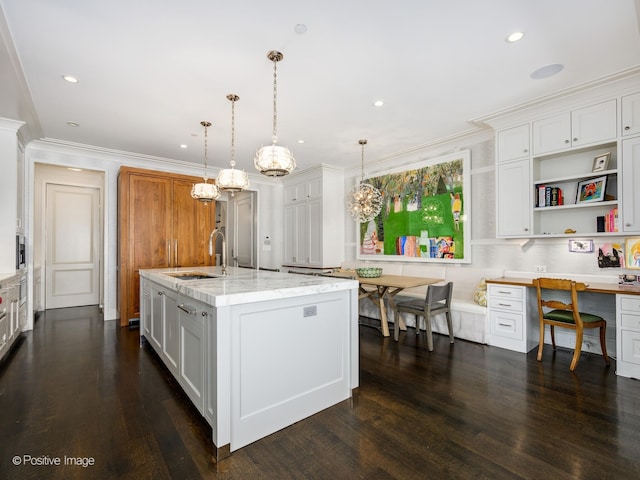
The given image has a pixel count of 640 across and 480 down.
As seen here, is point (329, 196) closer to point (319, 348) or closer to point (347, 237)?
point (347, 237)

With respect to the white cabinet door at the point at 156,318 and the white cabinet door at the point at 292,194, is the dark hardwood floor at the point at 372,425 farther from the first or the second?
the white cabinet door at the point at 292,194

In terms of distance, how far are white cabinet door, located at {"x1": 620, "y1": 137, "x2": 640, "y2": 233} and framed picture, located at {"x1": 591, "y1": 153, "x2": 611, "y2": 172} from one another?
231 millimetres

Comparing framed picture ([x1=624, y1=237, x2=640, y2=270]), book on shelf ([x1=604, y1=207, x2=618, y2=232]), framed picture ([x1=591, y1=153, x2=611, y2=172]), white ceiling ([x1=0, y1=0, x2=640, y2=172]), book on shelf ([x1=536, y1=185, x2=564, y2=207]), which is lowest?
framed picture ([x1=624, y1=237, x2=640, y2=270])

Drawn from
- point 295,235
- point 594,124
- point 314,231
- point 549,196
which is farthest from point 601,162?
point 295,235

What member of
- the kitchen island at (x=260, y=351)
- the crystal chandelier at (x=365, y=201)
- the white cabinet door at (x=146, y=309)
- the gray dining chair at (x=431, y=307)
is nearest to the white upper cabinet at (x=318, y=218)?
the crystal chandelier at (x=365, y=201)

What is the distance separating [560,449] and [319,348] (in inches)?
60.7

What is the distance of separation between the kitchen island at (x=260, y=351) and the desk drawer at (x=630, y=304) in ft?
8.09

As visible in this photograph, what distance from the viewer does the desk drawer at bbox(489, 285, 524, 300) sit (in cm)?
360

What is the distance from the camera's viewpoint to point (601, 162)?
11.0 feet

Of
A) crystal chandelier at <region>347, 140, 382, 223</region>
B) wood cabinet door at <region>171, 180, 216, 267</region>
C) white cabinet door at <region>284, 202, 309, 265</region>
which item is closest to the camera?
crystal chandelier at <region>347, 140, 382, 223</region>

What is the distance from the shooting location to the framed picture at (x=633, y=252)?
319 cm

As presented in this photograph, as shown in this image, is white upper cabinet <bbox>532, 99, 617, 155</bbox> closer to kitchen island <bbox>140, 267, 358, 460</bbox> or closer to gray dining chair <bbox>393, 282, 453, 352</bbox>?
gray dining chair <bbox>393, 282, 453, 352</bbox>

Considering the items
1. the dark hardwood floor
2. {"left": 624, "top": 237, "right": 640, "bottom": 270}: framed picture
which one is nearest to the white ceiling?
{"left": 624, "top": 237, "right": 640, "bottom": 270}: framed picture

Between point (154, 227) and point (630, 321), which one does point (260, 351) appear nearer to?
point (630, 321)
